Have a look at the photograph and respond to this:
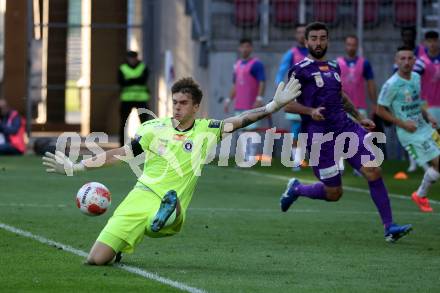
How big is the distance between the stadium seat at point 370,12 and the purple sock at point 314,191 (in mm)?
13731

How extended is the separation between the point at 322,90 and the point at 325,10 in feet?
46.5

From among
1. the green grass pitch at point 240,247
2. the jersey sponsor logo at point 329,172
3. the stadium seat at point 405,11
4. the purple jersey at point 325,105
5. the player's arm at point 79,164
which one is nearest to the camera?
the green grass pitch at point 240,247

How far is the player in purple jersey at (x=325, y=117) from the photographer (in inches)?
497

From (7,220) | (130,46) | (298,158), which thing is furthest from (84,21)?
(7,220)

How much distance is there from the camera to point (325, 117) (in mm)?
12922

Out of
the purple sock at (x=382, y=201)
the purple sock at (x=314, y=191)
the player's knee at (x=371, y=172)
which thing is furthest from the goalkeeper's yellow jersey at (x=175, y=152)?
the purple sock at (x=314, y=191)

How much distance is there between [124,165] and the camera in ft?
77.3

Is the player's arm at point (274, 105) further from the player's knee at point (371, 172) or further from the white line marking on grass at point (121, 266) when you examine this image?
the player's knee at point (371, 172)

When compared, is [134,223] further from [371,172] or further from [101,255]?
[371,172]

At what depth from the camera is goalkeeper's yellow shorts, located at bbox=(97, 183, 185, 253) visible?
1016 centimetres

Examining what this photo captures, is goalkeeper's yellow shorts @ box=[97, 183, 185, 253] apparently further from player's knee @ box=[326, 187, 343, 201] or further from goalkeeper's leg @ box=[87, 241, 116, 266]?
player's knee @ box=[326, 187, 343, 201]

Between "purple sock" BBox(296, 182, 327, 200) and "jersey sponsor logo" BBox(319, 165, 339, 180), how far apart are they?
26 centimetres

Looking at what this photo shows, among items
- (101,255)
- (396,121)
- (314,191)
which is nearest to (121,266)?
(101,255)

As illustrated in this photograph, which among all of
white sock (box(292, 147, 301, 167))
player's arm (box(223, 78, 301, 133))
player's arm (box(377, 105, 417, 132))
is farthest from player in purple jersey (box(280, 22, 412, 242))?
white sock (box(292, 147, 301, 167))
